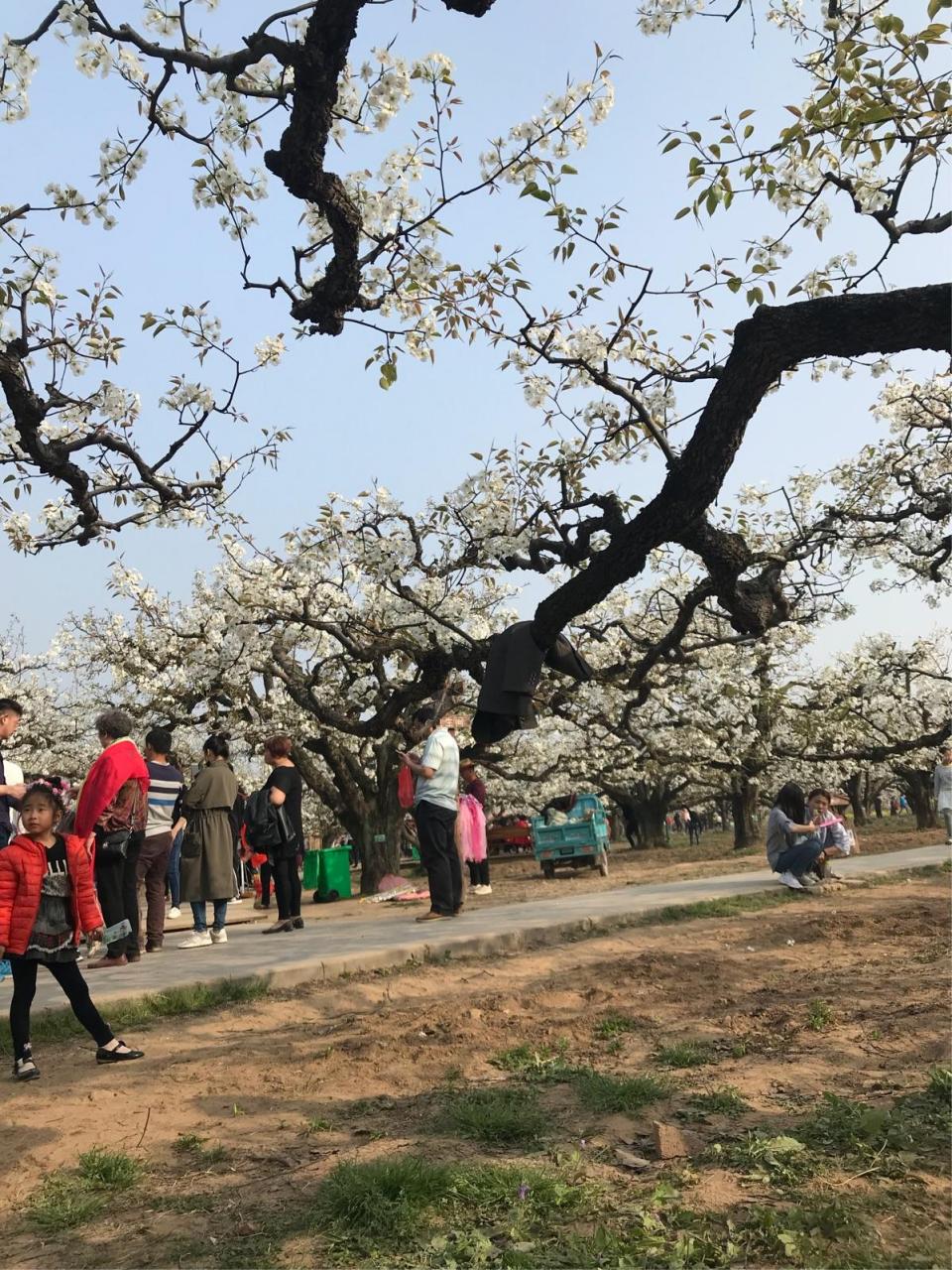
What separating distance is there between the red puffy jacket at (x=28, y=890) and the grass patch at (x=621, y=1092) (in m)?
2.70

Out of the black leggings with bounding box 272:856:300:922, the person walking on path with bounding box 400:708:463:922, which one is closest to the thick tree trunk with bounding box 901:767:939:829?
the person walking on path with bounding box 400:708:463:922

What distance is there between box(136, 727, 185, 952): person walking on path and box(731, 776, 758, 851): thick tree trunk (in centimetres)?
1941

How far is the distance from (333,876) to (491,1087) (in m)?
11.0

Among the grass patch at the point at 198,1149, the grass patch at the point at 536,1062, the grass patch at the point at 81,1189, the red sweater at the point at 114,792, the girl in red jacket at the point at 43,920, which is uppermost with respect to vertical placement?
the red sweater at the point at 114,792

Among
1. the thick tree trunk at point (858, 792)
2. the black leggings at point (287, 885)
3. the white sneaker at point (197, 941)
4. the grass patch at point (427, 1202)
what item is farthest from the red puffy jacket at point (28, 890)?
the thick tree trunk at point (858, 792)

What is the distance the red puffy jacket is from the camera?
468cm

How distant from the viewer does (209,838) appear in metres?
8.02

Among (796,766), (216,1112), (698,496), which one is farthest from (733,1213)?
(796,766)

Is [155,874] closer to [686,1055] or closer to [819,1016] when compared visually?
[686,1055]

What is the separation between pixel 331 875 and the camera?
584 inches

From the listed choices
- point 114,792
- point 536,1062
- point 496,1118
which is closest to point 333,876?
point 114,792

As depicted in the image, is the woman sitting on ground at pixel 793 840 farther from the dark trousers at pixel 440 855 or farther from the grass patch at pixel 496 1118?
the grass patch at pixel 496 1118

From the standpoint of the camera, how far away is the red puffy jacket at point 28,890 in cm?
468

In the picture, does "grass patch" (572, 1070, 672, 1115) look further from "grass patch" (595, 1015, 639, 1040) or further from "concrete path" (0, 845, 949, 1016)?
"concrete path" (0, 845, 949, 1016)
